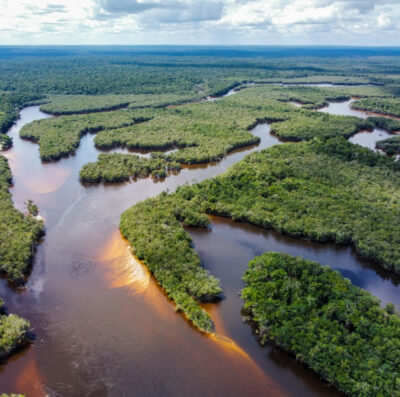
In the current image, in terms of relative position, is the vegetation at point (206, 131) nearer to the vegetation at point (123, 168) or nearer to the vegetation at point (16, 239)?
the vegetation at point (123, 168)

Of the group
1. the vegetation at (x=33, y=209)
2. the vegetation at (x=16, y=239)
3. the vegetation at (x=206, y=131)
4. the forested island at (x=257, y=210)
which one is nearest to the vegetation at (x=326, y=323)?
the forested island at (x=257, y=210)

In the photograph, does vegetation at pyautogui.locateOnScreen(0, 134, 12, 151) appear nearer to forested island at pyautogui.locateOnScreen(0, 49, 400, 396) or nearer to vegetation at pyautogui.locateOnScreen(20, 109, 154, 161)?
forested island at pyautogui.locateOnScreen(0, 49, 400, 396)

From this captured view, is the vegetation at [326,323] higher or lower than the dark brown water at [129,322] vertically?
higher

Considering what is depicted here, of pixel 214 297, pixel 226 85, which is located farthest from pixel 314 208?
pixel 226 85

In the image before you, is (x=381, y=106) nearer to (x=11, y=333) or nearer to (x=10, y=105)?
(x=11, y=333)

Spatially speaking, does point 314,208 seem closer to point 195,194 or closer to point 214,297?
point 195,194

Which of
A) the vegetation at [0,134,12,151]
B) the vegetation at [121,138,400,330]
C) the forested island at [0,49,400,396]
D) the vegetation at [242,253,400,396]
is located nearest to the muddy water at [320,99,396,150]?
the forested island at [0,49,400,396]

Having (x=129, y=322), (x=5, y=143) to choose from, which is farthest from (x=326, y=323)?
(x=5, y=143)
